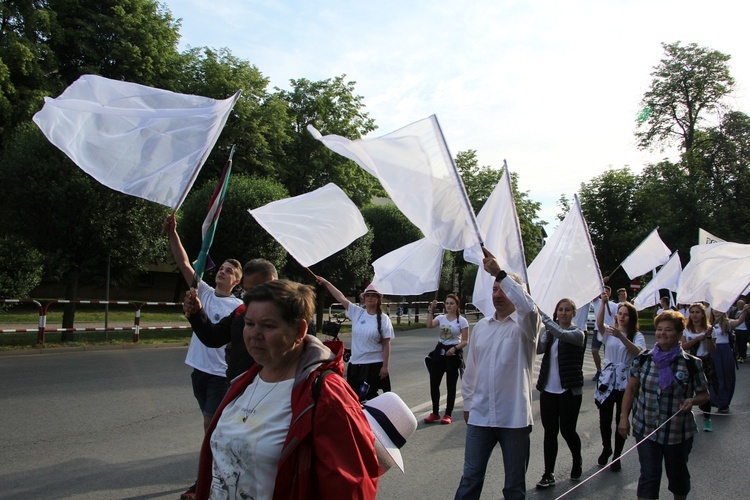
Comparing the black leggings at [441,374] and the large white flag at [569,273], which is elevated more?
the large white flag at [569,273]

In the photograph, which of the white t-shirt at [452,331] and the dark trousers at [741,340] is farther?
the dark trousers at [741,340]

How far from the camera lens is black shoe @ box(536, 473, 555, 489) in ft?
18.2

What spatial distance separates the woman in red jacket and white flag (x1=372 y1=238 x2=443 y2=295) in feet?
16.3

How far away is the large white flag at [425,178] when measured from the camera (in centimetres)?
404

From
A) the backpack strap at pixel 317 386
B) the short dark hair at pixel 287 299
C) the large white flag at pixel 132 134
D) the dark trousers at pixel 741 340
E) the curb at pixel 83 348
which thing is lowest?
the curb at pixel 83 348

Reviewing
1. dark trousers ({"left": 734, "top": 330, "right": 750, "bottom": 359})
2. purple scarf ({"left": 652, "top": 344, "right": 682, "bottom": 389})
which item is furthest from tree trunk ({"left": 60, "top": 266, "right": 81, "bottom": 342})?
dark trousers ({"left": 734, "top": 330, "right": 750, "bottom": 359})

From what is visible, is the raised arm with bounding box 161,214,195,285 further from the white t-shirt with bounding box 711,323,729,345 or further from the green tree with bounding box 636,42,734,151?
the green tree with bounding box 636,42,734,151

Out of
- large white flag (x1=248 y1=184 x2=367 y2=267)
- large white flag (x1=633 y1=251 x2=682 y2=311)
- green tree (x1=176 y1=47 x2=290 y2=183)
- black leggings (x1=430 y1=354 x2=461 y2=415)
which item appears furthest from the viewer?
green tree (x1=176 y1=47 x2=290 y2=183)

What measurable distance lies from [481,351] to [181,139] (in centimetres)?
257

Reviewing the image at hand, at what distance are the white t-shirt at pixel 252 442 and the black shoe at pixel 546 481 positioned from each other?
13.2 ft

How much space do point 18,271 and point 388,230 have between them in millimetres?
18956

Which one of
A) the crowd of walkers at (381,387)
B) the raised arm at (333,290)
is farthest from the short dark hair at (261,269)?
the raised arm at (333,290)

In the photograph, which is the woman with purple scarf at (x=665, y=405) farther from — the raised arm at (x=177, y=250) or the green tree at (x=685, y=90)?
the green tree at (x=685, y=90)

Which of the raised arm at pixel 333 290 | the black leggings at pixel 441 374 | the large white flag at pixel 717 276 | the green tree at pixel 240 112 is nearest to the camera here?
the raised arm at pixel 333 290
